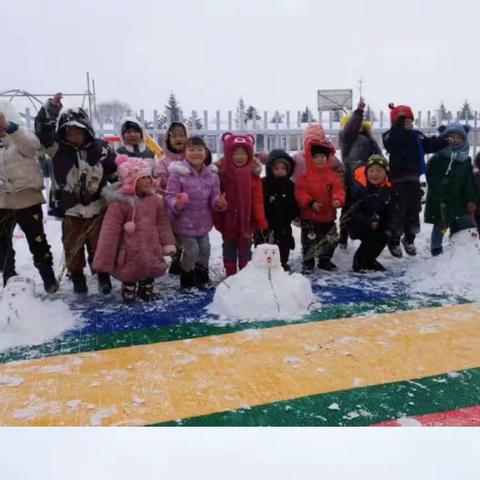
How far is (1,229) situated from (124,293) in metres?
Result: 0.99

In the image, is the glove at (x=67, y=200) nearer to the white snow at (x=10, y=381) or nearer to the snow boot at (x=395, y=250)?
the white snow at (x=10, y=381)

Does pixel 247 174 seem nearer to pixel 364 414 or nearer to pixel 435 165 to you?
pixel 435 165

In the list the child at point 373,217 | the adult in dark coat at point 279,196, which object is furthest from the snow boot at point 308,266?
the child at point 373,217

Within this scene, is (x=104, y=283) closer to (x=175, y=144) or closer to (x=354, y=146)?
(x=175, y=144)

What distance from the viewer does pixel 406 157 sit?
4.72m

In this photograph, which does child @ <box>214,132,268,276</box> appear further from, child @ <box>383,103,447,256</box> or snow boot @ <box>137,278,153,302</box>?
child @ <box>383,103,447,256</box>

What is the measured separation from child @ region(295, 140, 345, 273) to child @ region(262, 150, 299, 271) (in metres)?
0.11

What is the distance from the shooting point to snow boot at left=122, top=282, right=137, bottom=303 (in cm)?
354

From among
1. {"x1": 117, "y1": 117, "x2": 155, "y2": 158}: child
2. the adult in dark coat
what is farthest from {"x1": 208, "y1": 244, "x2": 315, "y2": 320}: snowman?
{"x1": 117, "y1": 117, "x2": 155, "y2": 158}: child

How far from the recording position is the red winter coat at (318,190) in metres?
4.22

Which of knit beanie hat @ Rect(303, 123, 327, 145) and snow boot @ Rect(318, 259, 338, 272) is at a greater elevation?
knit beanie hat @ Rect(303, 123, 327, 145)

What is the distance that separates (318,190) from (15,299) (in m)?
2.40

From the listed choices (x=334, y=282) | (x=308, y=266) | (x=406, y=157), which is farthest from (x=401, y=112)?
(x=334, y=282)

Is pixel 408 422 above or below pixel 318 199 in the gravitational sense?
below
